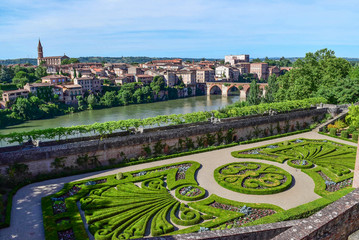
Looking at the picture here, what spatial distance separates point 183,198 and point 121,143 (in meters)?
7.63

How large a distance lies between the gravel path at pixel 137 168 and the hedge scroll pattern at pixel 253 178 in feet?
1.09

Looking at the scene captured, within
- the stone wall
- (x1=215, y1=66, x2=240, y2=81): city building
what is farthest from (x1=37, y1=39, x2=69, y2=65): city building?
the stone wall

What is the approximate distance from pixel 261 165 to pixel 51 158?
14.1 metres

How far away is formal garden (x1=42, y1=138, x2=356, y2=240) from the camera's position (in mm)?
13180

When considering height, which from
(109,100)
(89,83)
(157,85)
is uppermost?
(89,83)

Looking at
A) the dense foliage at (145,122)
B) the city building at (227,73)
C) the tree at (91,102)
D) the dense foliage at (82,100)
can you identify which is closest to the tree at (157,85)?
the dense foliage at (82,100)

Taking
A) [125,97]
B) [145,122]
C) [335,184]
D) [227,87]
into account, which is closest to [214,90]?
[227,87]

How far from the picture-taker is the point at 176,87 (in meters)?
89.2

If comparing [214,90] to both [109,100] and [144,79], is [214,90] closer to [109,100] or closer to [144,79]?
[144,79]

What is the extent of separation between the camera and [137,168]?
2084 centimetres

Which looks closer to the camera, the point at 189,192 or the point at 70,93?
the point at 189,192

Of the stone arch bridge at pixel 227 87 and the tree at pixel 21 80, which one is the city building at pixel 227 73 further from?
the tree at pixel 21 80

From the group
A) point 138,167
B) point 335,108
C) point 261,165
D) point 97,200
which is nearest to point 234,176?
point 261,165

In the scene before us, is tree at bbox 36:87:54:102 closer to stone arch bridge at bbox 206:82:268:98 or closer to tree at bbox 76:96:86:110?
tree at bbox 76:96:86:110
